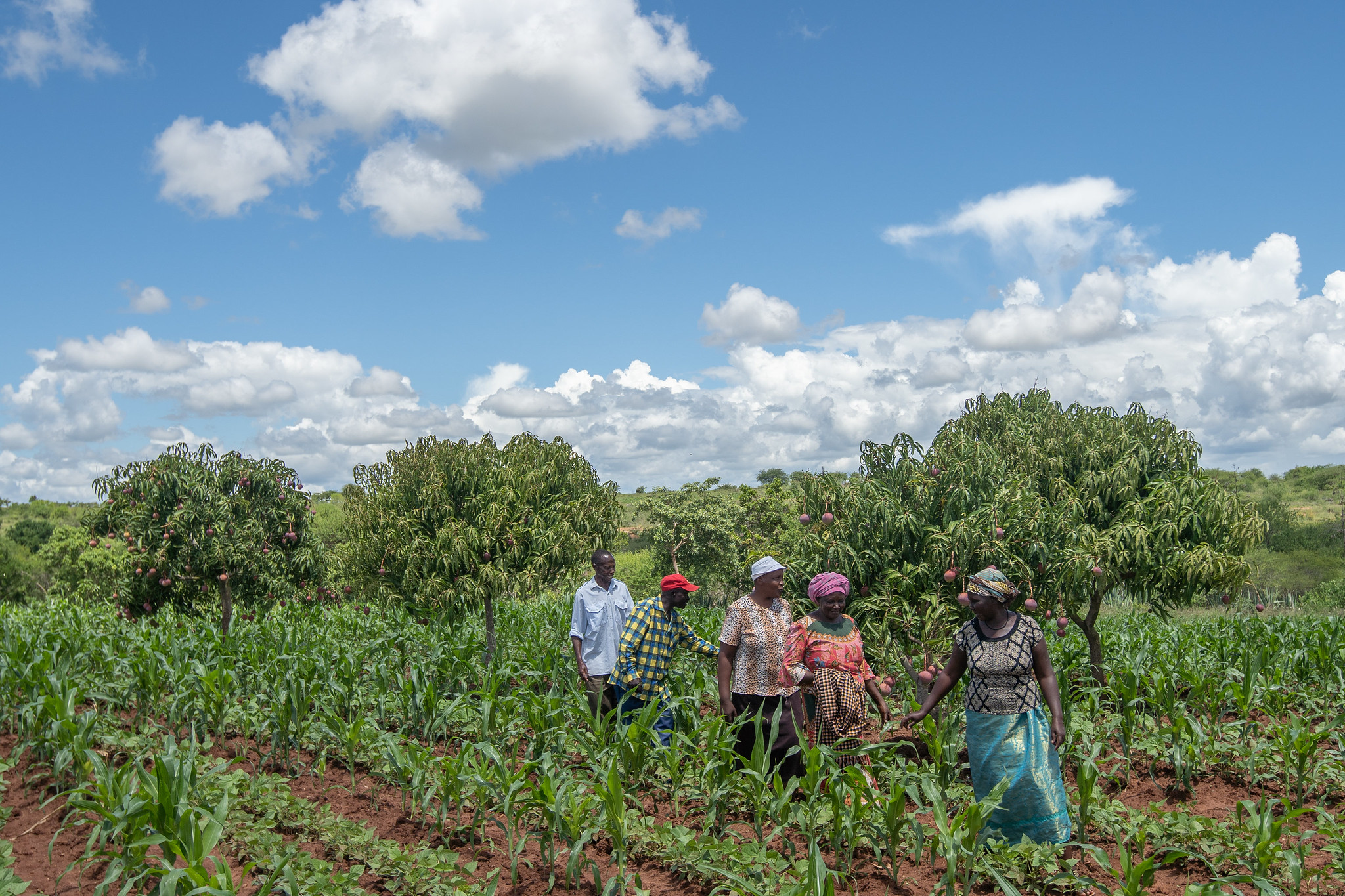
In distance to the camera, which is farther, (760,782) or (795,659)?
(795,659)

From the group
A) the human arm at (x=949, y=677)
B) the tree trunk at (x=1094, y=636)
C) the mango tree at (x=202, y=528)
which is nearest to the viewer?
the human arm at (x=949, y=677)

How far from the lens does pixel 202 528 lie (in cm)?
1014

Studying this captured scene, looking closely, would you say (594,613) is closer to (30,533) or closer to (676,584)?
(676,584)

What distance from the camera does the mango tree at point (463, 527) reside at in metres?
8.92

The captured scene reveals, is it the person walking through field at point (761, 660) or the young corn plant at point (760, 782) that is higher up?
the person walking through field at point (761, 660)

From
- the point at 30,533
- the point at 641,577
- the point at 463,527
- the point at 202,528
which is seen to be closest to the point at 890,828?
the point at 463,527

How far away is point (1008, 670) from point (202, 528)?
9.57m

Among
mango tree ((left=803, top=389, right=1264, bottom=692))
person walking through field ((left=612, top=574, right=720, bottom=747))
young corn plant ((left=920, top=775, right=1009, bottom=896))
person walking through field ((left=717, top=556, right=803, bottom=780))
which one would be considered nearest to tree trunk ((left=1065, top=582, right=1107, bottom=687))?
mango tree ((left=803, top=389, right=1264, bottom=692))

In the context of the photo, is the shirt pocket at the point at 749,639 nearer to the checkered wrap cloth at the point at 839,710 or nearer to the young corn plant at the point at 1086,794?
the checkered wrap cloth at the point at 839,710

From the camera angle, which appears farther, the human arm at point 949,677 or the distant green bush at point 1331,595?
→ the distant green bush at point 1331,595

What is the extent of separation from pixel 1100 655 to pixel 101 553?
26816 millimetres

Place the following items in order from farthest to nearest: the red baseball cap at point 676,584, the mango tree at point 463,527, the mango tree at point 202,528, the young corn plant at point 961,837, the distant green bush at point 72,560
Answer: the distant green bush at point 72,560 < the mango tree at point 202,528 < the mango tree at point 463,527 < the red baseball cap at point 676,584 < the young corn plant at point 961,837

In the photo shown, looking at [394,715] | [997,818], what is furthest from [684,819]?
[394,715]

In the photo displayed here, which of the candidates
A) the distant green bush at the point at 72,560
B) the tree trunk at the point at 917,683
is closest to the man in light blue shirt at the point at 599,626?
the tree trunk at the point at 917,683
